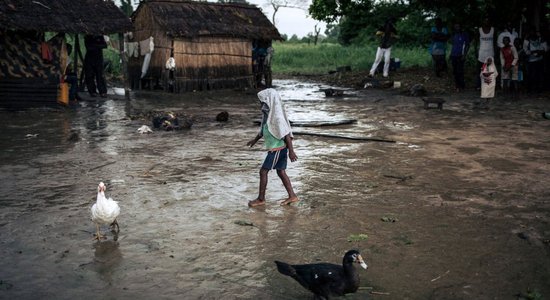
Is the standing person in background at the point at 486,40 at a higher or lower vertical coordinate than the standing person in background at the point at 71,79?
higher

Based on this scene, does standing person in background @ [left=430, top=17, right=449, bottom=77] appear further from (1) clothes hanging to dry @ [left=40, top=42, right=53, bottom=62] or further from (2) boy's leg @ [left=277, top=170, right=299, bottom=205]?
(2) boy's leg @ [left=277, top=170, right=299, bottom=205]

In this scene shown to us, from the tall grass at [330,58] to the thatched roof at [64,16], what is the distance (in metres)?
13.6

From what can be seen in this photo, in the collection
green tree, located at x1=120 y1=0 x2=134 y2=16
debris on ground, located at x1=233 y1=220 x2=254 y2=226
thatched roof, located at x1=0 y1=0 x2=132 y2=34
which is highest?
green tree, located at x1=120 y1=0 x2=134 y2=16

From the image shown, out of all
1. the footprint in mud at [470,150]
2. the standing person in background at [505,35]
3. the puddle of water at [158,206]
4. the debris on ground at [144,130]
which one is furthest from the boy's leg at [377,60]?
the footprint in mud at [470,150]

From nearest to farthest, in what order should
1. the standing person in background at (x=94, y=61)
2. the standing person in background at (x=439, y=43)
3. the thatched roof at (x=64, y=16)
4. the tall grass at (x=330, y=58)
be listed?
1. the thatched roof at (x=64, y=16)
2. the standing person in background at (x=94, y=61)
3. the standing person in background at (x=439, y=43)
4. the tall grass at (x=330, y=58)

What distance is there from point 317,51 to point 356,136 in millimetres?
27823

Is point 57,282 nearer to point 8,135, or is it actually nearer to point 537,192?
point 537,192

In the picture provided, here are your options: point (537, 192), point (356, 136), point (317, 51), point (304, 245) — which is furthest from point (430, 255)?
point (317, 51)

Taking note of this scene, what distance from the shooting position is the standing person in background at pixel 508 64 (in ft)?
49.8

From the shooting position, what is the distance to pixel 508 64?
15.6 metres

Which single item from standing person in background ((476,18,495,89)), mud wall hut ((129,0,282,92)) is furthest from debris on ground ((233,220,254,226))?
mud wall hut ((129,0,282,92))

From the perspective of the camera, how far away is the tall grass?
96.2ft

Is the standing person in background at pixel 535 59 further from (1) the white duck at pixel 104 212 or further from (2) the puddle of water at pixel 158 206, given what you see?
(1) the white duck at pixel 104 212

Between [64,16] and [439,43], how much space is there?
12604 mm
